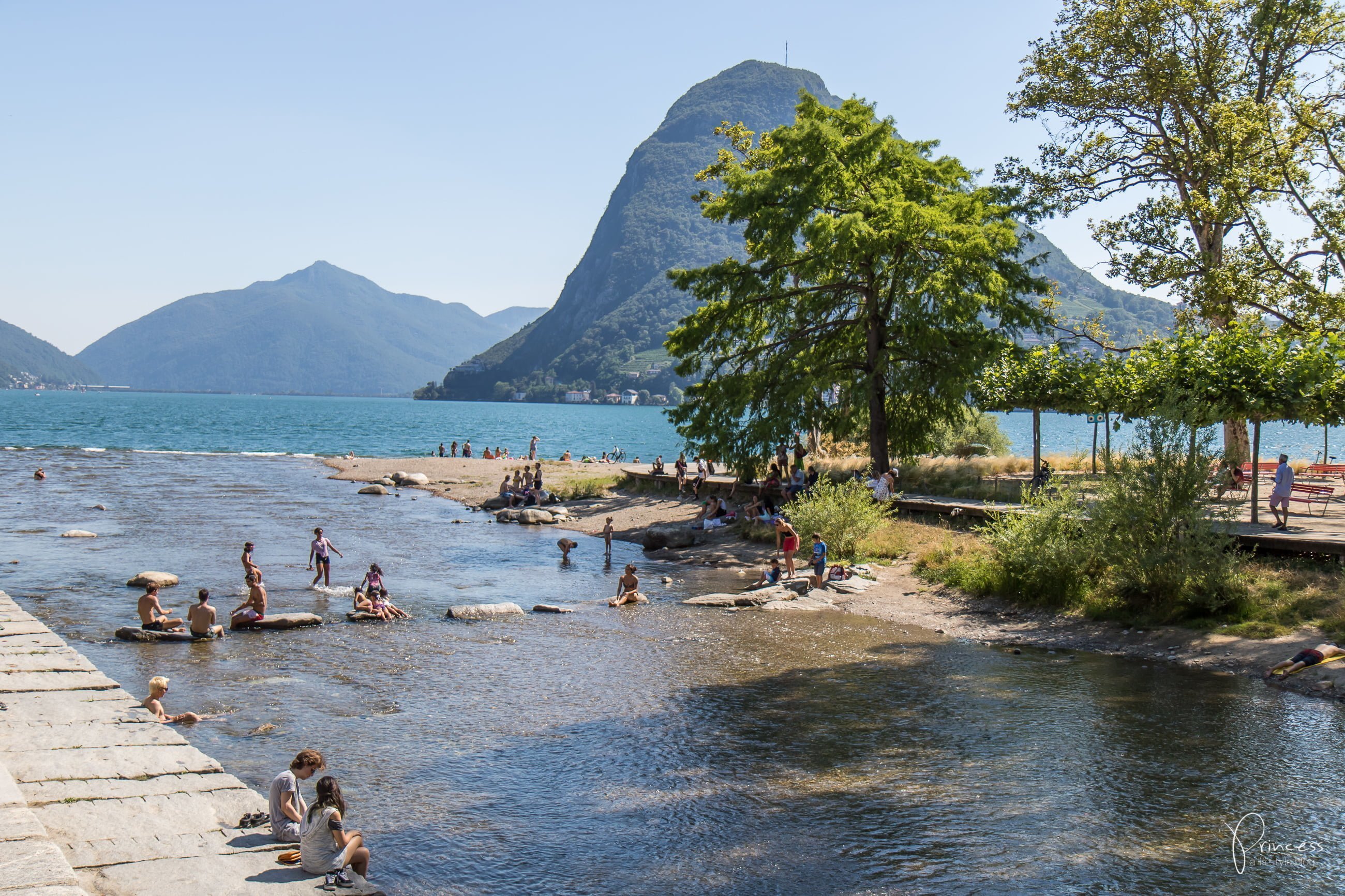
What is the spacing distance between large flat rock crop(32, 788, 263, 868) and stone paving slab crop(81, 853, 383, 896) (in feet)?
0.72

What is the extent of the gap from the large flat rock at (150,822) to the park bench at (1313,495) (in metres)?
24.4

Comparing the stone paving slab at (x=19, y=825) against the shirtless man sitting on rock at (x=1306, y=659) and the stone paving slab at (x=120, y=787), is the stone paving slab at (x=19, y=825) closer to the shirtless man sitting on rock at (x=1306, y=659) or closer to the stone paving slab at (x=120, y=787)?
the stone paving slab at (x=120, y=787)

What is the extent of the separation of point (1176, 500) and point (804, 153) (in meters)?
17.4

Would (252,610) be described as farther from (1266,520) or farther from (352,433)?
(352,433)

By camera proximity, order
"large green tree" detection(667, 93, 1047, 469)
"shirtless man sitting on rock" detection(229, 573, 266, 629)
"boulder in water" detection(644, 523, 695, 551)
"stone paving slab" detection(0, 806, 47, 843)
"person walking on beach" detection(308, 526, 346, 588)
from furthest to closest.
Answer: "boulder in water" detection(644, 523, 695, 551) < "large green tree" detection(667, 93, 1047, 469) < "person walking on beach" detection(308, 526, 346, 588) < "shirtless man sitting on rock" detection(229, 573, 266, 629) < "stone paving slab" detection(0, 806, 47, 843)

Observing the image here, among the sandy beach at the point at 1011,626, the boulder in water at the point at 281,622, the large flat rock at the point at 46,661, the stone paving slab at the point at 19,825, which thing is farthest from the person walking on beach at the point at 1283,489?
the large flat rock at the point at 46,661

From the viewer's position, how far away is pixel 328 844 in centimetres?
904

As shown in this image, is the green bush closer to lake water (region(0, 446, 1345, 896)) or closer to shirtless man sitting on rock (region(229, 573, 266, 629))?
lake water (region(0, 446, 1345, 896))

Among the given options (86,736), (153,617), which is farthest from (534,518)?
(86,736)

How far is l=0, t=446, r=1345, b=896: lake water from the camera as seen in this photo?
9.84 meters

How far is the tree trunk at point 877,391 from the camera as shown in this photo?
3247 cm

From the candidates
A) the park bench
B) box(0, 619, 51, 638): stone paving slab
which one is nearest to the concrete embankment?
box(0, 619, 51, 638): stone paving slab

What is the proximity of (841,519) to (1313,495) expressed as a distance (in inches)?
578

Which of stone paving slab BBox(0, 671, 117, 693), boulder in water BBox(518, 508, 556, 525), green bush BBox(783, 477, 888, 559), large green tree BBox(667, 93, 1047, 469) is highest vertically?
large green tree BBox(667, 93, 1047, 469)
